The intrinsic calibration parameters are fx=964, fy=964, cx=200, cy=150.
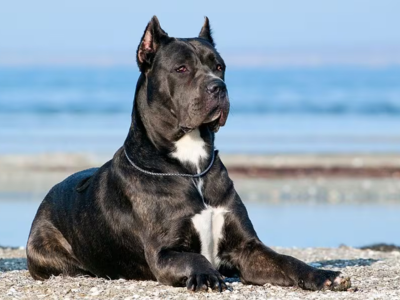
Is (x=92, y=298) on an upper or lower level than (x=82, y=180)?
lower

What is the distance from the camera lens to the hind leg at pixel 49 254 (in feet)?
26.4

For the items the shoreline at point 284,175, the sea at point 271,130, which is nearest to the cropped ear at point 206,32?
the sea at point 271,130

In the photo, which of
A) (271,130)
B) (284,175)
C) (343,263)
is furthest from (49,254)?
(271,130)

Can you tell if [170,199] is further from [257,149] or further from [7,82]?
[7,82]

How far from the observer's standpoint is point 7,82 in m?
61.4

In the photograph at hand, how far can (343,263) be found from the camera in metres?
8.95

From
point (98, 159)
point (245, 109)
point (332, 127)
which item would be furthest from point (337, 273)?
point (245, 109)

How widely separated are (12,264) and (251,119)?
2252cm

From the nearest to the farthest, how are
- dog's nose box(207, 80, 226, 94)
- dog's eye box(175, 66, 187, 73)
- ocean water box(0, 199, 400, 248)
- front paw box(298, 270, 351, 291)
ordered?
front paw box(298, 270, 351, 291), dog's nose box(207, 80, 226, 94), dog's eye box(175, 66, 187, 73), ocean water box(0, 199, 400, 248)

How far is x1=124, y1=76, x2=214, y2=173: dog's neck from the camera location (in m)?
7.38

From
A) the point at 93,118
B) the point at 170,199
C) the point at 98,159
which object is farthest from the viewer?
the point at 93,118

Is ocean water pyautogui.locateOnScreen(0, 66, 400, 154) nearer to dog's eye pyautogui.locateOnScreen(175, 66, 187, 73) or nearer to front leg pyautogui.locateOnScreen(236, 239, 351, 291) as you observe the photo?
dog's eye pyautogui.locateOnScreen(175, 66, 187, 73)

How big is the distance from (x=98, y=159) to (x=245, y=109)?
16.4 m

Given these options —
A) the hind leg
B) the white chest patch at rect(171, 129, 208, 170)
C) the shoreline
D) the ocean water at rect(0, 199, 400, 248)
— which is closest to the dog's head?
the white chest patch at rect(171, 129, 208, 170)
